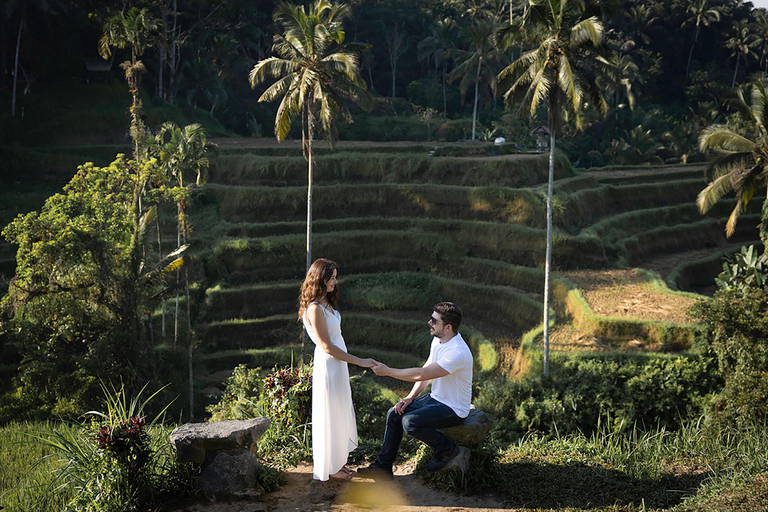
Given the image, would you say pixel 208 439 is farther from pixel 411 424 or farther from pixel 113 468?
pixel 411 424

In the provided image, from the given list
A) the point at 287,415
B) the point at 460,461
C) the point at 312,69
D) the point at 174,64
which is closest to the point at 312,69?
the point at 312,69

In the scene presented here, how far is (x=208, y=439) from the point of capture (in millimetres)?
7039

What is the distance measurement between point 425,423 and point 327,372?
3.95 ft

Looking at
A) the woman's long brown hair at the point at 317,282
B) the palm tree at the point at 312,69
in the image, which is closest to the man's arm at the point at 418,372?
the woman's long brown hair at the point at 317,282

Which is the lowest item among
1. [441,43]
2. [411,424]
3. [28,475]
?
[28,475]

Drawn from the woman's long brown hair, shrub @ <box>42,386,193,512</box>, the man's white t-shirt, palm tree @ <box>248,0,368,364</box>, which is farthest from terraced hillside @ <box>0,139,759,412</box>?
shrub @ <box>42,386,193,512</box>

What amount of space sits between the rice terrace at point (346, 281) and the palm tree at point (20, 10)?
0.17 meters

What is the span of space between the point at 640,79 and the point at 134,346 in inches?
1928

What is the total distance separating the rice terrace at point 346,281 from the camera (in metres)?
7.29

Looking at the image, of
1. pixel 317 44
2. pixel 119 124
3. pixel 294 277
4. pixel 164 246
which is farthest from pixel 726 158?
pixel 119 124

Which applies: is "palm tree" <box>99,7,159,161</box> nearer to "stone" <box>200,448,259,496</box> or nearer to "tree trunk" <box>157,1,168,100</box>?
"tree trunk" <box>157,1,168,100</box>

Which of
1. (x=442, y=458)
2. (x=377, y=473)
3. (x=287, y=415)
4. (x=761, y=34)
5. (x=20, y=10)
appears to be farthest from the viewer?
(x=761, y=34)

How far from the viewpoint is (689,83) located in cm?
6303

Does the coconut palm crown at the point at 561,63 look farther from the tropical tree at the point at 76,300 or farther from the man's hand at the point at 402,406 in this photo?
the tropical tree at the point at 76,300
